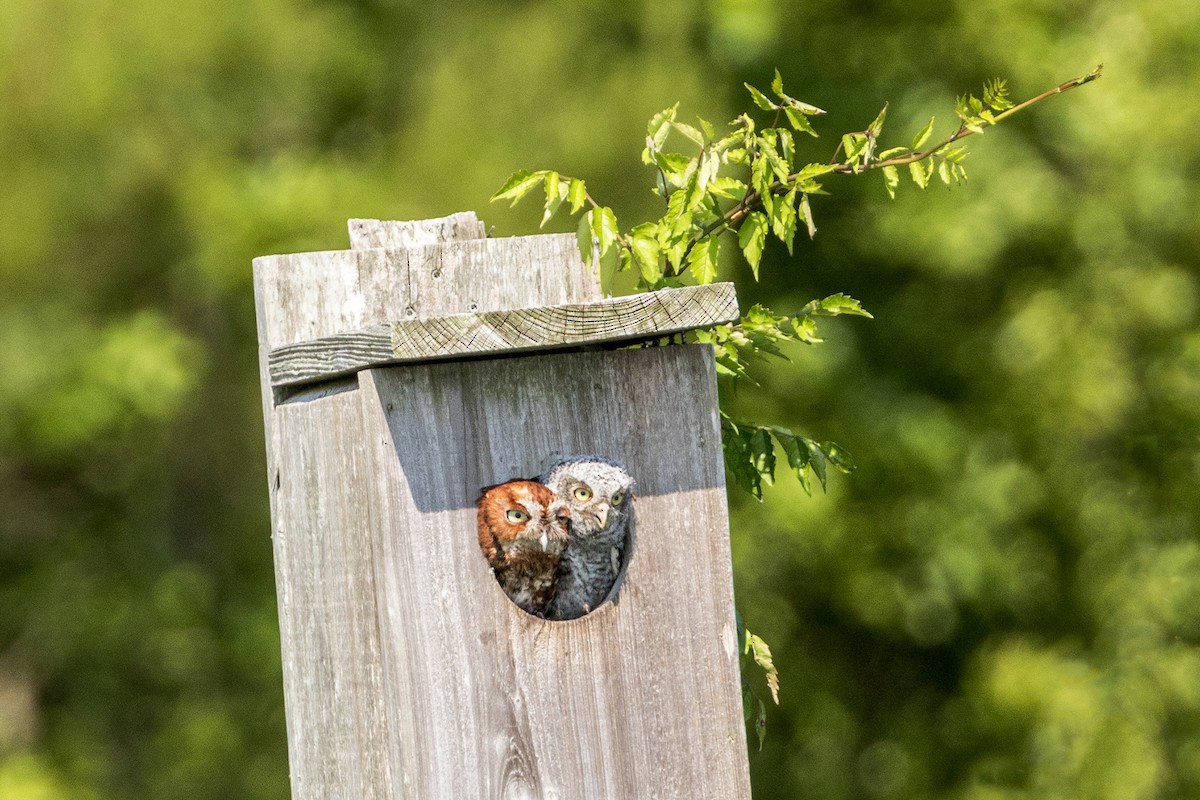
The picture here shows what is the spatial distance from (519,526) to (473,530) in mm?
85

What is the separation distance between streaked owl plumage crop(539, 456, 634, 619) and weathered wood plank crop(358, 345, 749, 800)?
0.10ft

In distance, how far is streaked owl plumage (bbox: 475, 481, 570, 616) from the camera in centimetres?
205

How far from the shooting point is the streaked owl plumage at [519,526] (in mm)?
2051

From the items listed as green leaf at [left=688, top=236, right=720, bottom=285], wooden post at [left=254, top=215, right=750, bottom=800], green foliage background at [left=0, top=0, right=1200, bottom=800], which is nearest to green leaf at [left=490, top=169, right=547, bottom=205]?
wooden post at [left=254, top=215, right=750, bottom=800]

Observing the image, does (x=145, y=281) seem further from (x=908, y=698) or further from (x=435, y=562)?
(x=435, y=562)

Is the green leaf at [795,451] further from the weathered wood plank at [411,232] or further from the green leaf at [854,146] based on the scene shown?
the weathered wood plank at [411,232]

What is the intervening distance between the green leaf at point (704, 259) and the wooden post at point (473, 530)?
0.39 feet

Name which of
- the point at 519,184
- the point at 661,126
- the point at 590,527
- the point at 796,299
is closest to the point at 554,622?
the point at 590,527

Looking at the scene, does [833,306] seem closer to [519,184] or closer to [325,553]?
[519,184]

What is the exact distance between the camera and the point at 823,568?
235 inches

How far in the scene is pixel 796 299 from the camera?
555 cm

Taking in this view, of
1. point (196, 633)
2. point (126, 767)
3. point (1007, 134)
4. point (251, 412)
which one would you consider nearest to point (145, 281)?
point (251, 412)

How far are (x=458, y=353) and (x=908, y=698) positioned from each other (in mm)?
4980

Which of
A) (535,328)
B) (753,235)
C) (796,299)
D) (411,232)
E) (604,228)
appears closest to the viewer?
(535,328)
